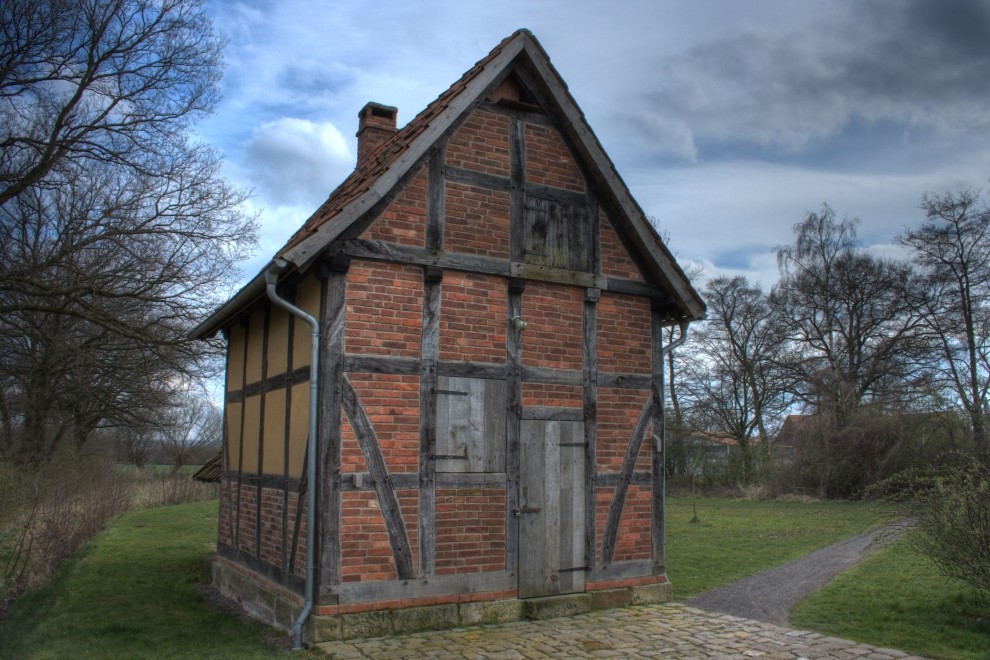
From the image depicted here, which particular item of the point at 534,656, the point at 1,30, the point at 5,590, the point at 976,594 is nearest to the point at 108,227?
the point at 1,30

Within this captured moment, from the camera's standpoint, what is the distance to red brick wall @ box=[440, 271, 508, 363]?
8.62m

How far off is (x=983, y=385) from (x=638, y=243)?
2278 cm

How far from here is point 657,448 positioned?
987cm

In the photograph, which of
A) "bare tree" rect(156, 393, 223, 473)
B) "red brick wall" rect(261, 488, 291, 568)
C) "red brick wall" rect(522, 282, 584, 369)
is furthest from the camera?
"bare tree" rect(156, 393, 223, 473)

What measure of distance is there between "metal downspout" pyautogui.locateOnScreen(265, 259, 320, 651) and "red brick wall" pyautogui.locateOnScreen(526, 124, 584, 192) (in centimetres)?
311

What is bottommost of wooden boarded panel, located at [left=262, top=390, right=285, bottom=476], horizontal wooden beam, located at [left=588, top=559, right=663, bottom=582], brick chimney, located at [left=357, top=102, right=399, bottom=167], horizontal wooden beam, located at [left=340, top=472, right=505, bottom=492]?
horizontal wooden beam, located at [left=588, top=559, right=663, bottom=582]

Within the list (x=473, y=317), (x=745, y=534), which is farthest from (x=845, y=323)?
(x=473, y=317)

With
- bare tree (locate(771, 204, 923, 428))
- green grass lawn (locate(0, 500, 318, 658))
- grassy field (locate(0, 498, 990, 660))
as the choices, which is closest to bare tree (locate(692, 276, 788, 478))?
bare tree (locate(771, 204, 923, 428))

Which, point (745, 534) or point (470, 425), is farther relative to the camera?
point (745, 534)

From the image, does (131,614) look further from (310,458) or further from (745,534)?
(745,534)

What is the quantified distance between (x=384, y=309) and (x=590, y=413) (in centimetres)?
275

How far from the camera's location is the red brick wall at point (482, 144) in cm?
898

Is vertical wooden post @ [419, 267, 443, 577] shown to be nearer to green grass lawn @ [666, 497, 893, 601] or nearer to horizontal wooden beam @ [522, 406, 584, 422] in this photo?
horizontal wooden beam @ [522, 406, 584, 422]

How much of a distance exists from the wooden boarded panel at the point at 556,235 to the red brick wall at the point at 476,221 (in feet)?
1.07
